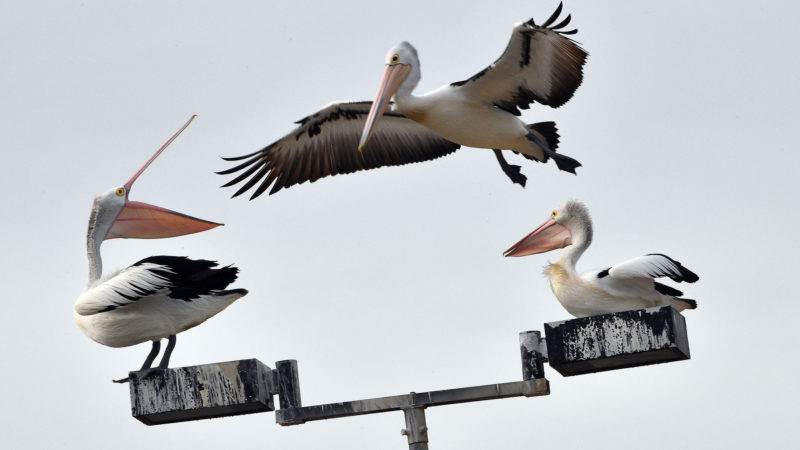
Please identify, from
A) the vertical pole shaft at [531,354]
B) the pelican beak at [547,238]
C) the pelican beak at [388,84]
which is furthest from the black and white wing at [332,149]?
the vertical pole shaft at [531,354]

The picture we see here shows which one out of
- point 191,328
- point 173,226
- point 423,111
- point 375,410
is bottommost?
point 375,410

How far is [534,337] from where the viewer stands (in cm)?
712

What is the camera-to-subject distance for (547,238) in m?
9.73

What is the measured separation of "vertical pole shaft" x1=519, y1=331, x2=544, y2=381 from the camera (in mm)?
7047

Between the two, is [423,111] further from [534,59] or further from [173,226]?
[173,226]

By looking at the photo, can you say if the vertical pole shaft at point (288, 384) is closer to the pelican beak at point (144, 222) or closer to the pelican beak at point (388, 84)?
the pelican beak at point (144, 222)

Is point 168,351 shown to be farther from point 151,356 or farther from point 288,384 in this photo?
point 288,384

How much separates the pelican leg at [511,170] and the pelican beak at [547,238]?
1.74 metres

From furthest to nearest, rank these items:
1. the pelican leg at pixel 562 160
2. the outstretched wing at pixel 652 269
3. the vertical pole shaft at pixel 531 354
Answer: the pelican leg at pixel 562 160 → the outstretched wing at pixel 652 269 → the vertical pole shaft at pixel 531 354

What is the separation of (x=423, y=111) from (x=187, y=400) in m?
4.45

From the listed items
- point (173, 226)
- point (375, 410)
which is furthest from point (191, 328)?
point (375, 410)

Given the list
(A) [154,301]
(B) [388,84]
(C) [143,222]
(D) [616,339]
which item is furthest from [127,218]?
(D) [616,339]

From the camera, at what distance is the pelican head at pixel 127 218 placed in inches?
407

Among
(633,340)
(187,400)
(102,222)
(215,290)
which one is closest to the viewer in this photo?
(633,340)
